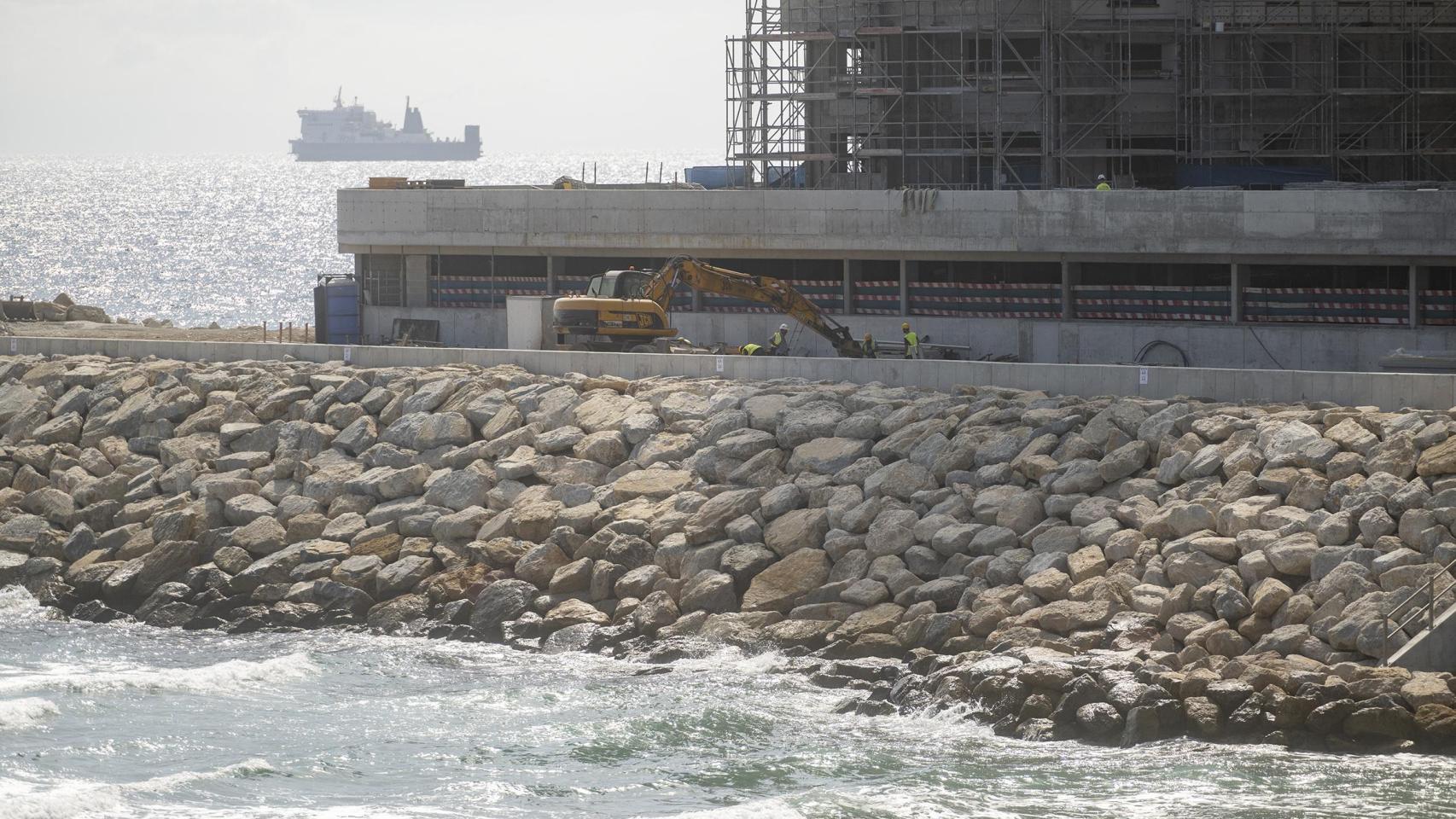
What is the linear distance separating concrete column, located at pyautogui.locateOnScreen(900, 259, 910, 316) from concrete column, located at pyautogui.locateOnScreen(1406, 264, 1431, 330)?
1066 cm

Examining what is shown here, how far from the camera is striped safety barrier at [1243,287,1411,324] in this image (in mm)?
39125

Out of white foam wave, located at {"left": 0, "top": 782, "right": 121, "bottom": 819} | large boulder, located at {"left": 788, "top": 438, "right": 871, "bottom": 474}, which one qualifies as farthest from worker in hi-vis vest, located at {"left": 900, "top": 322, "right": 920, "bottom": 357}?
white foam wave, located at {"left": 0, "top": 782, "right": 121, "bottom": 819}

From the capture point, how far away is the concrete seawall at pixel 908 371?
2873 cm

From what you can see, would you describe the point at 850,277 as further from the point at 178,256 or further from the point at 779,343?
the point at 178,256

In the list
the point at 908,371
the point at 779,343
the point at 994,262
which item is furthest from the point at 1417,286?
the point at 779,343

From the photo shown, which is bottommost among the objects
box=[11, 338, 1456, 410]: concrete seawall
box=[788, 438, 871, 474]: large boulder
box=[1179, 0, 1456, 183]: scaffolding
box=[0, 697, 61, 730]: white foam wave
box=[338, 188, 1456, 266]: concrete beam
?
box=[0, 697, 61, 730]: white foam wave

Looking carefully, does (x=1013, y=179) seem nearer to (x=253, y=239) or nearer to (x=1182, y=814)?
(x=1182, y=814)

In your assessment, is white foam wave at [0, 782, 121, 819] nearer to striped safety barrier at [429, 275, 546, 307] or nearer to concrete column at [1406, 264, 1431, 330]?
striped safety barrier at [429, 275, 546, 307]

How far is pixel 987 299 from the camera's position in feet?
138

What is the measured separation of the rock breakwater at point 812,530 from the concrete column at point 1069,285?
10098 millimetres

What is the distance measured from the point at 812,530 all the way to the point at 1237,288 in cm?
1557

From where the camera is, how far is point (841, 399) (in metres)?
32.1

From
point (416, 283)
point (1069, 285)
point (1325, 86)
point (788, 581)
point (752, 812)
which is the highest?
point (1325, 86)

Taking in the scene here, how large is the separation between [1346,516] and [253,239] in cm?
12906
